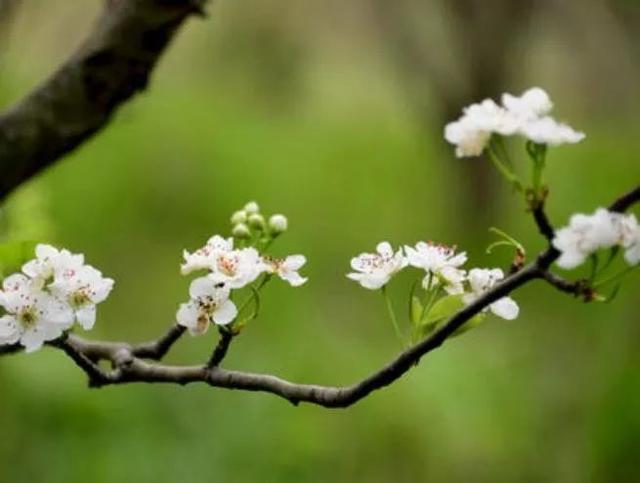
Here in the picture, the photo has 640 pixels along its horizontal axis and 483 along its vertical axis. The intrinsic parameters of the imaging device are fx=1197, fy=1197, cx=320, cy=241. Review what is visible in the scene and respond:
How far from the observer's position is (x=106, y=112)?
39.3 inches

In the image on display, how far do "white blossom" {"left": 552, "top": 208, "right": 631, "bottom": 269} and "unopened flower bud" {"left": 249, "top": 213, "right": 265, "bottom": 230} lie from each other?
193mm

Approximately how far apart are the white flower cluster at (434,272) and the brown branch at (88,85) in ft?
1.38

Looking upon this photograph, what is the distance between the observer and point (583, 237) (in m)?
0.50

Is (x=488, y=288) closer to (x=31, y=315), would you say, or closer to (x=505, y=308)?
(x=505, y=308)

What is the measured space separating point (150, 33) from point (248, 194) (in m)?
2.47

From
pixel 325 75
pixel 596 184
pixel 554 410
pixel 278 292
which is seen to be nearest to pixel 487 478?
pixel 554 410

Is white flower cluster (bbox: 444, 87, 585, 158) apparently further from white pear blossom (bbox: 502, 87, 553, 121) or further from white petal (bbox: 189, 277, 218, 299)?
white petal (bbox: 189, 277, 218, 299)

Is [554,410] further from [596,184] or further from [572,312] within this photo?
[596,184]

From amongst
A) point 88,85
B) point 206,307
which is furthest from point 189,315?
point 88,85

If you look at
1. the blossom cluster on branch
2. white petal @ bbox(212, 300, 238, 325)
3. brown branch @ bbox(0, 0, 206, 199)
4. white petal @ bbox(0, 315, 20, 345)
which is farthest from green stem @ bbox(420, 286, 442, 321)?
brown branch @ bbox(0, 0, 206, 199)

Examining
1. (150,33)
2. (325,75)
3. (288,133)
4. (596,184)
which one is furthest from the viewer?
(325,75)

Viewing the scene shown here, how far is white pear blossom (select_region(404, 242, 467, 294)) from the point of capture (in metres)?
0.61

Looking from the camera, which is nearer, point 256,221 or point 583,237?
point 583,237

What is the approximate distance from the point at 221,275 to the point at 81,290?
0.07 meters
